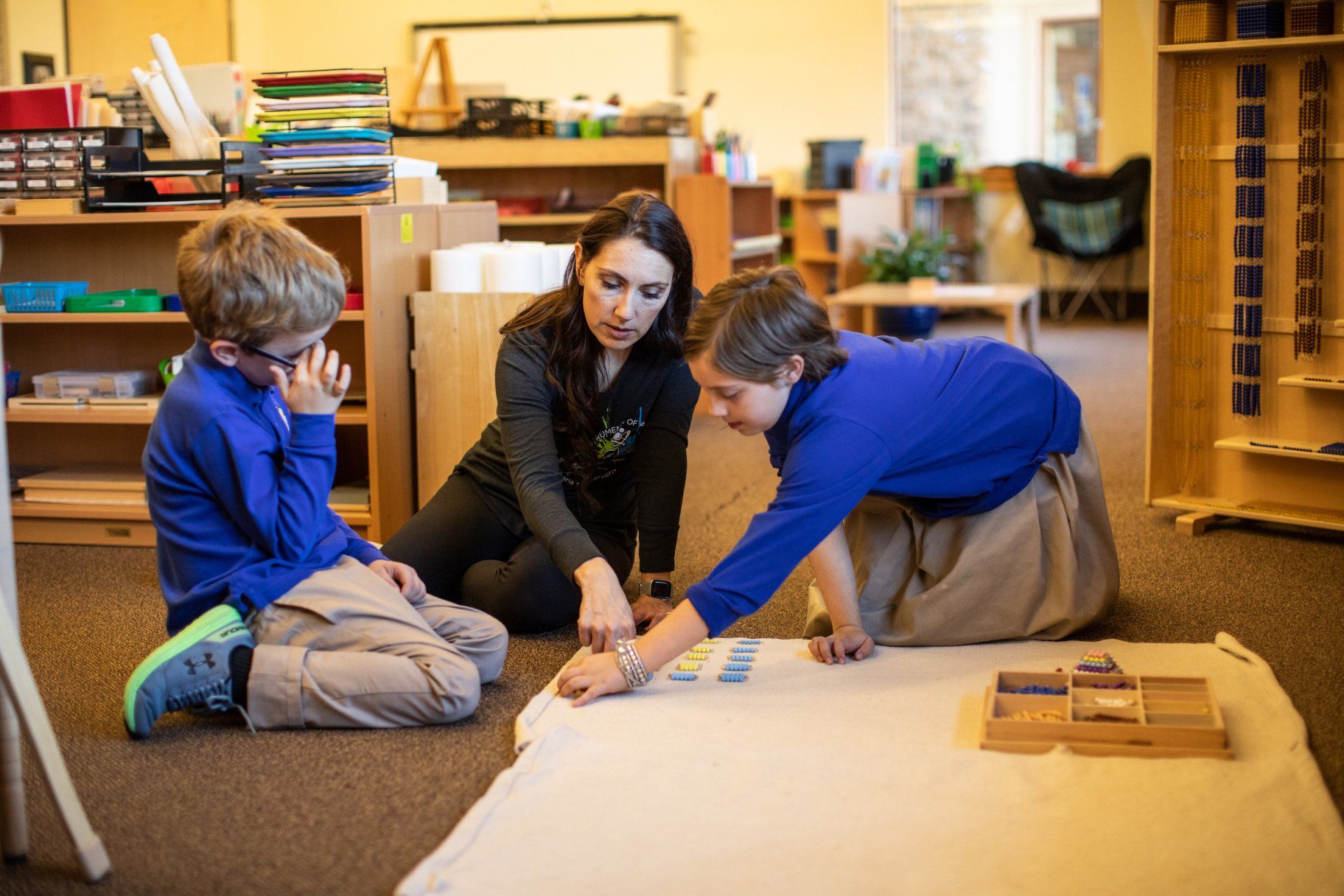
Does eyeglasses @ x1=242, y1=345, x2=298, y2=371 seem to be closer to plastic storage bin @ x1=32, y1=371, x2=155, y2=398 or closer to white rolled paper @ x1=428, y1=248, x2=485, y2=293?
white rolled paper @ x1=428, y1=248, x2=485, y2=293

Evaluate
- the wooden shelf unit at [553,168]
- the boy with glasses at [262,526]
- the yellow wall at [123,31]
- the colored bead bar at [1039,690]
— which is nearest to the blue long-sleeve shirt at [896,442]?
the colored bead bar at [1039,690]

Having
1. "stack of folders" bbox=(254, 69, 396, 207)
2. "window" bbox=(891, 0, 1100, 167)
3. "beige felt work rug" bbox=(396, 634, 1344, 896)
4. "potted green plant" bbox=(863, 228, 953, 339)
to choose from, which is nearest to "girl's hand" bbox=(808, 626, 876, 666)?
"beige felt work rug" bbox=(396, 634, 1344, 896)

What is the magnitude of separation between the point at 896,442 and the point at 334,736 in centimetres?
91

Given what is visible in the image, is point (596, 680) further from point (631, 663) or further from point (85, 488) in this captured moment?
point (85, 488)

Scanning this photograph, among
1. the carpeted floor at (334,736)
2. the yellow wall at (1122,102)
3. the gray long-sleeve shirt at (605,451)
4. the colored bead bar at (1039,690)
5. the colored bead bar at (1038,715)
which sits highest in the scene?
the yellow wall at (1122,102)

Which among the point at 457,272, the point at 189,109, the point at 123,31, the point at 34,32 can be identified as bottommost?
the point at 457,272

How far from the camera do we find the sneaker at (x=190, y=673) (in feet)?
5.47

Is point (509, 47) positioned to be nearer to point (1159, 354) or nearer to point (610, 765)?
point (1159, 354)

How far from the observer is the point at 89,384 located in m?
2.92

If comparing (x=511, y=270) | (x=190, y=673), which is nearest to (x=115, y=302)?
(x=511, y=270)

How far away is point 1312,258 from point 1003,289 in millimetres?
3036

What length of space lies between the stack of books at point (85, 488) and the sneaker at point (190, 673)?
1302mm

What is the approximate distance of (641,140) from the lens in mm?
4469

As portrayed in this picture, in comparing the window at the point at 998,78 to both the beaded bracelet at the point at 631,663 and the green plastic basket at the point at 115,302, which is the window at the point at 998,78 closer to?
the green plastic basket at the point at 115,302
